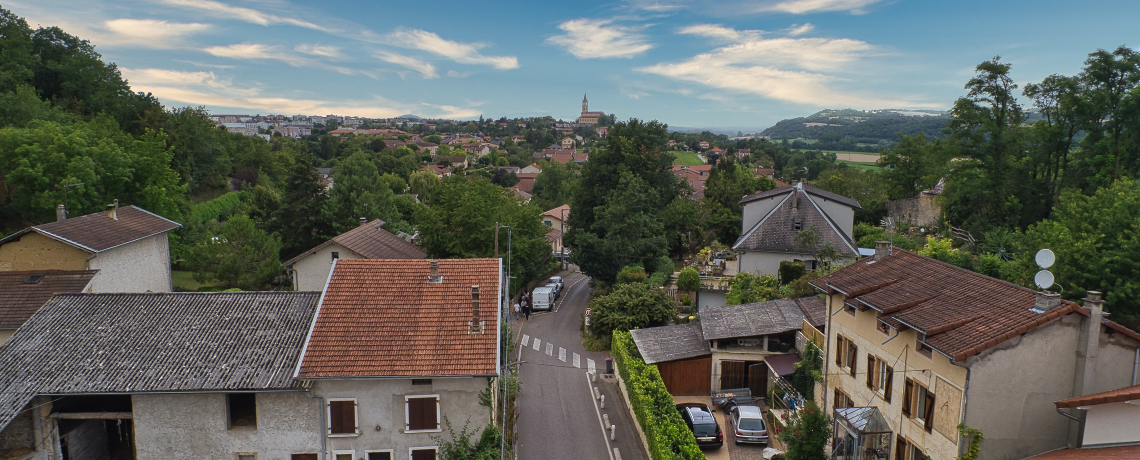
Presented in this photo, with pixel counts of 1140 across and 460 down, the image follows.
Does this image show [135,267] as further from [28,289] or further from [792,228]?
[792,228]

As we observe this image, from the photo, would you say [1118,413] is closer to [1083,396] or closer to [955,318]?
[1083,396]

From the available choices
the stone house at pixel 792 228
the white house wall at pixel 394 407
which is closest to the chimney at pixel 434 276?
the white house wall at pixel 394 407

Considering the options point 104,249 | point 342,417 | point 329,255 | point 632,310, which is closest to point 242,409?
point 342,417

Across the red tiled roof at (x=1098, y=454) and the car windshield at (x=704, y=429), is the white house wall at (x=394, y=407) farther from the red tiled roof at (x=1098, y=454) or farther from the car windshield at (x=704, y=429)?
the red tiled roof at (x=1098, y=454)

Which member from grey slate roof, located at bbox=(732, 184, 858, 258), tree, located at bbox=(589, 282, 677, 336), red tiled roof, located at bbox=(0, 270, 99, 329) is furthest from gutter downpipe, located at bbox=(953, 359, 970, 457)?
red tiled roof, located at bbox=(0, 270, 99, 329)

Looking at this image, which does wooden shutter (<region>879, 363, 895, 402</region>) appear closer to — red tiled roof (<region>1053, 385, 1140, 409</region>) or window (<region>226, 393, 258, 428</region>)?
red tiled roof (<region>1053, 385, 1140, 409</region>)

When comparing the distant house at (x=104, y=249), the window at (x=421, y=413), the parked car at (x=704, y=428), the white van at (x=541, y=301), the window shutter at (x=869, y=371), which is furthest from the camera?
the white van at (x=541, y=301)
